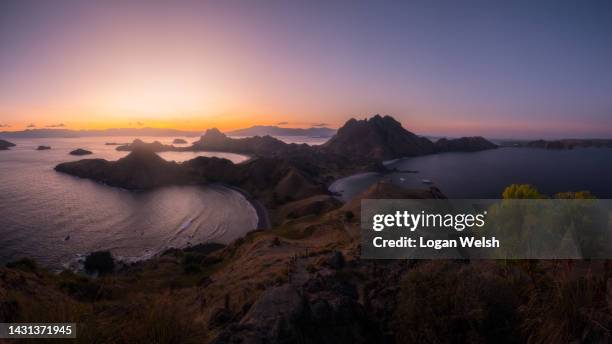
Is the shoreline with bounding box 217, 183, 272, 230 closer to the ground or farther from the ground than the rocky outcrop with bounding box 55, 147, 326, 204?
closer to the ground

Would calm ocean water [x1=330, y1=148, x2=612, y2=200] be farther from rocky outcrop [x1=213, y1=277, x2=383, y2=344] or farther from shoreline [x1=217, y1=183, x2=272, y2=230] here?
rocky outcrop [x1=213, y1=277, x2=383, y2=344]

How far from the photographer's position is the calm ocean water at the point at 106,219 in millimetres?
51688

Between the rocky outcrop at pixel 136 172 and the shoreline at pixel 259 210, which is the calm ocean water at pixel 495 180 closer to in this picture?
the shoreline at pixel 259 210

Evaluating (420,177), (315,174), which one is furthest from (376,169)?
(315,174)

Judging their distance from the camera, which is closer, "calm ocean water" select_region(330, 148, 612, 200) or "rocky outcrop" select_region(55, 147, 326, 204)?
"calm ocean water" select_region(330, 148, 612, 200)

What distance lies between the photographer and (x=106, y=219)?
69.7 m

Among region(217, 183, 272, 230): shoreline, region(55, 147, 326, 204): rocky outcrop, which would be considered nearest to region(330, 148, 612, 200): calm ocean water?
region(55, 147, 326, 204): rocky outcrop

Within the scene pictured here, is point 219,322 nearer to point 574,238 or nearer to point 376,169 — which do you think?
point 574,238

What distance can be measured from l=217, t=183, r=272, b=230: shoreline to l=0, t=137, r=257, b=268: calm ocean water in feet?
5.05

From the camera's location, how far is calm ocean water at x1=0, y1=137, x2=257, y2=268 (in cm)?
5169

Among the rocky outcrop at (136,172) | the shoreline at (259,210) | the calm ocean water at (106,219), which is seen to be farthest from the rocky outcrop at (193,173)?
the calm ocean water at (106,219)

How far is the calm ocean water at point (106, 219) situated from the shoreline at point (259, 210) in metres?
1.54

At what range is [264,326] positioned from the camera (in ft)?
21.7

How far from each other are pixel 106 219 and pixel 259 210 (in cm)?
3564
